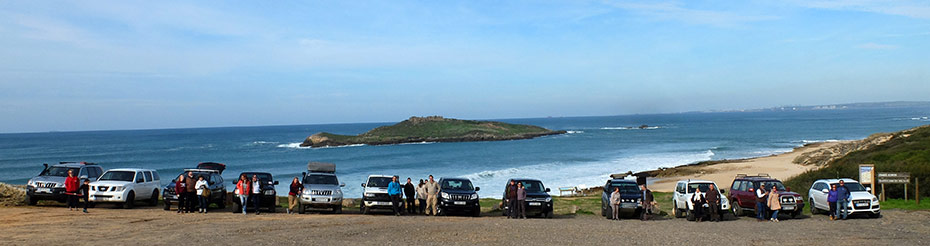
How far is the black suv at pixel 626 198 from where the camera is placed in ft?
70.4

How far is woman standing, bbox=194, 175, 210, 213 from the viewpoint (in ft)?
69.7

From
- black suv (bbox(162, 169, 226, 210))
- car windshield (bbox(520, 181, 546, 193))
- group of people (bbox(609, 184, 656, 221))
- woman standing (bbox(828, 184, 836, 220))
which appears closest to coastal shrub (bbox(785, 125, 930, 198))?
woman standing (bbox(828, 184, 836, 220))

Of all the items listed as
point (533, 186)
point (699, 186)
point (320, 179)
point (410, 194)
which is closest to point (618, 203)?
point (533, 186)

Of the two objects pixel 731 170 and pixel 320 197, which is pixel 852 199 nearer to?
pixel 320 197

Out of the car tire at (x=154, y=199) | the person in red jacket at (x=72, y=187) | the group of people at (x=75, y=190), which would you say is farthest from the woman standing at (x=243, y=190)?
the person in red jacket at (x=72, y=187)

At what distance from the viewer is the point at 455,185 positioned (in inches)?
911

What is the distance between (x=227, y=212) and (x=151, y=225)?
4707mm

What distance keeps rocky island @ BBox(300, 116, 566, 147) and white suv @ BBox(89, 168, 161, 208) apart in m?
96.2

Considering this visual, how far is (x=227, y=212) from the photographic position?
22.1 meters

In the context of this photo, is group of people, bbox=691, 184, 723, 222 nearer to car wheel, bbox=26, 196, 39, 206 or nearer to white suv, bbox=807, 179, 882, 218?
white suv, bbox=807, 179, 882, 218

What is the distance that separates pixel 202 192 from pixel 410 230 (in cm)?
812

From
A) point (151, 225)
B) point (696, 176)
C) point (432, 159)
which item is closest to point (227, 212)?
point (151, 225)

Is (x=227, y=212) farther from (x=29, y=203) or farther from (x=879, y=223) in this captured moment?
(x=879, y=223)

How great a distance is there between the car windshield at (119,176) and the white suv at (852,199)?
75.1ft
